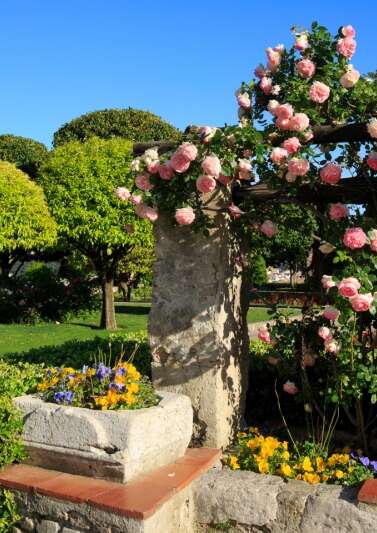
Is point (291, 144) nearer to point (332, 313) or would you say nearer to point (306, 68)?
point (306, 68)

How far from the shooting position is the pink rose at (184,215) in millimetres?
3479

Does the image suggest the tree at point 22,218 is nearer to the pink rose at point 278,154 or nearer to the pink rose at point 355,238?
the pink rose at point 278,154

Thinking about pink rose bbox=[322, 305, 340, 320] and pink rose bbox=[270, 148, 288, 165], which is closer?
pink rose bbox=[322, 305, 340, 320]

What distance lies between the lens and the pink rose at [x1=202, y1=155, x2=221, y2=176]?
3.32m

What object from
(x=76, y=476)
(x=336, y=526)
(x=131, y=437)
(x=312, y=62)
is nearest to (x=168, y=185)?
(x=312, y=62)

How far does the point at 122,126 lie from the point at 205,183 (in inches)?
852

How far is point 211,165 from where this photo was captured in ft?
10.9

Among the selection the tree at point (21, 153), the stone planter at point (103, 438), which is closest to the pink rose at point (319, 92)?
the stone planter at point (103, 438)

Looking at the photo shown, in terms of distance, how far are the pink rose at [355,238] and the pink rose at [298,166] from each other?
18.3 inches

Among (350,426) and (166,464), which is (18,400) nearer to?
(166,464)

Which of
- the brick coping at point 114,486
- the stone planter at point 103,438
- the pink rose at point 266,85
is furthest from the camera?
the pink rose at point 266,85

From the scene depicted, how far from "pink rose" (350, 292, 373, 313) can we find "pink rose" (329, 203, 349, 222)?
1.79 feet

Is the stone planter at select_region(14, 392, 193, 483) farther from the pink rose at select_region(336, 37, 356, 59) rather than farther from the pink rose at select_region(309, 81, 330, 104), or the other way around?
the pink rose at select_region(336, 37, 356, 59)

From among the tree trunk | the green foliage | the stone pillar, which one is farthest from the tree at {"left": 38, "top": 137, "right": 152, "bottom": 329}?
the green foliage
